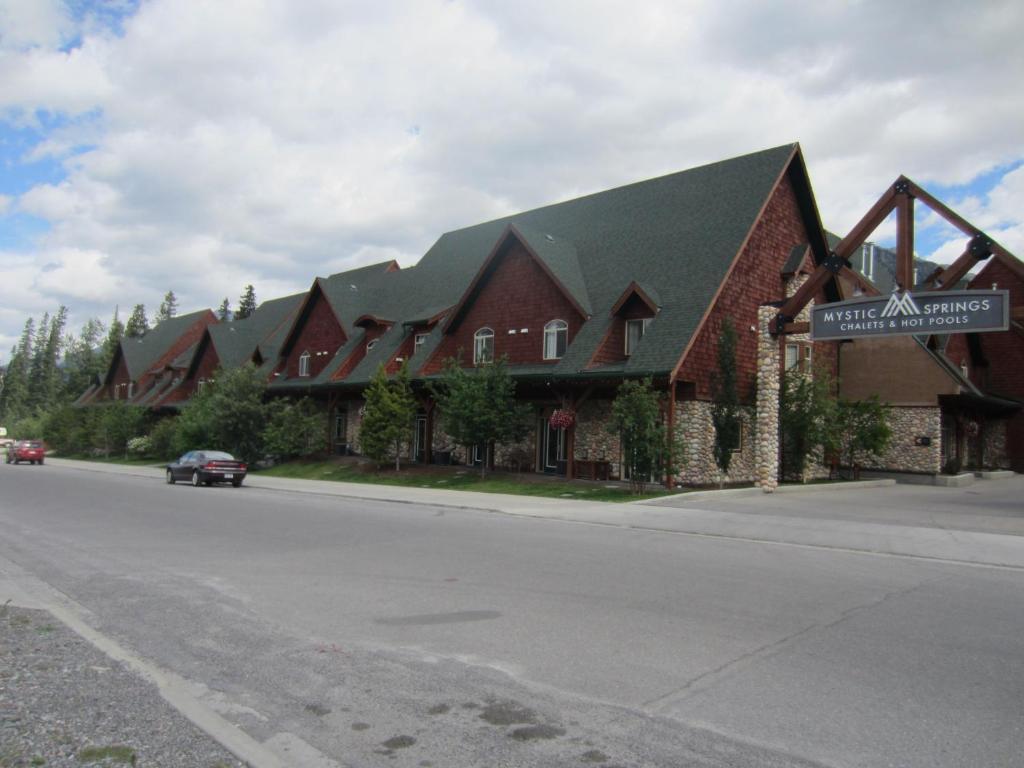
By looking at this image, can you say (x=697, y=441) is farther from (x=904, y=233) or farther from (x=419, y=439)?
(x=419, y=439)

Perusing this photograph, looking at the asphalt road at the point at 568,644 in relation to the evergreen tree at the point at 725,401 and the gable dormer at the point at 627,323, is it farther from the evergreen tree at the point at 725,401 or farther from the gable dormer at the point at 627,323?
the gable dormer at the point at 627,323

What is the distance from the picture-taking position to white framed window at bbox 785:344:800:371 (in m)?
30.5

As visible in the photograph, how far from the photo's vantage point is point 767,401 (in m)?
24.2

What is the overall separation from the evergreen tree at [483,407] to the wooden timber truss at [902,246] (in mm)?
9038

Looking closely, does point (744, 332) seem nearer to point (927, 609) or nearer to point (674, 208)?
point (674, 208)

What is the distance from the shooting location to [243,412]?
3766cm

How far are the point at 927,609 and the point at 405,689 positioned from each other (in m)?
5.84

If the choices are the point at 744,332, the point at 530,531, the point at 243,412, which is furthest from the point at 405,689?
the point at 243,412

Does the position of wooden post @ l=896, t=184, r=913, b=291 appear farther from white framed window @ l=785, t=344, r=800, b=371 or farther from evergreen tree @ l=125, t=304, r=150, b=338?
evergreen tree @ l=125, t=304, r=150, b=338

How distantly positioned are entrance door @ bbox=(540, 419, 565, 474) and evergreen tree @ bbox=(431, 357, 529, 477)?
1295 millimetres

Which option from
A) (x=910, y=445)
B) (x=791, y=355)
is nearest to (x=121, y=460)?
(x=791, y=355)

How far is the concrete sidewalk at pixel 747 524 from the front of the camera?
43.2 feet

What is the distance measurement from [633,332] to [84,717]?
2371 cm

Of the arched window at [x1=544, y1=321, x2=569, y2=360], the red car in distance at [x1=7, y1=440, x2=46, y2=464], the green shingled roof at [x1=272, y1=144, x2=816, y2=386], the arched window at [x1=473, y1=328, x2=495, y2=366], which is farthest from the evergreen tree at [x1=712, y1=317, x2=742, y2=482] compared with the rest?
the red car in distance at [x1=7, y1=440, x2=46, y2=464]
